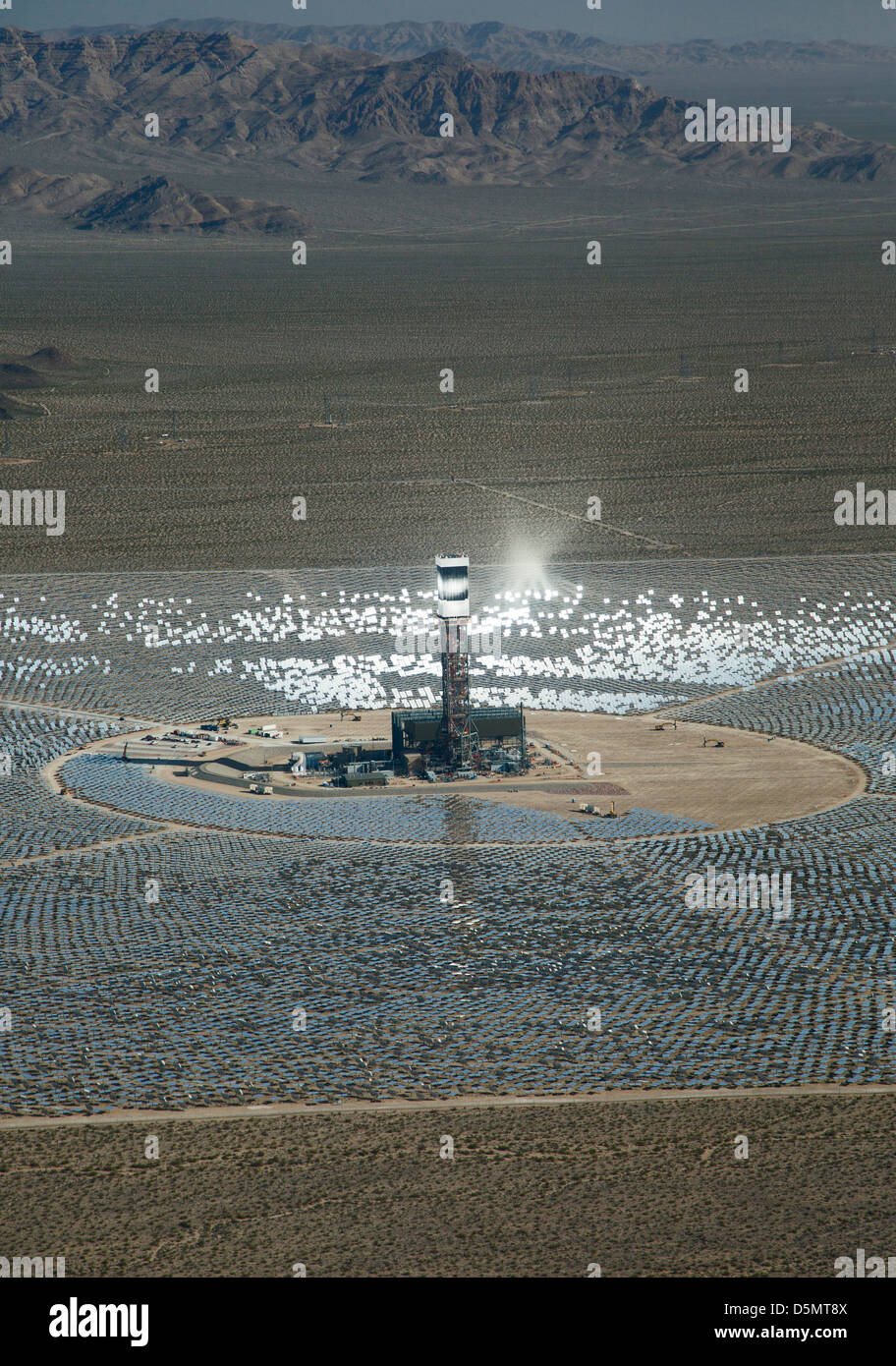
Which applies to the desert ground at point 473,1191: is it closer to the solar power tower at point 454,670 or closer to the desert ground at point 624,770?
the desert ground at point 624,770

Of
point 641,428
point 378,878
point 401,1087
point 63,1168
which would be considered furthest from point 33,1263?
point 641,428

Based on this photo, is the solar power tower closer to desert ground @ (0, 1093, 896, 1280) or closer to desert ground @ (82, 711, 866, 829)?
desert ground @ (82, 711, 866, 829)

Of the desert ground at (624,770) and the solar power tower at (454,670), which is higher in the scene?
the solar power tower at (454,670)

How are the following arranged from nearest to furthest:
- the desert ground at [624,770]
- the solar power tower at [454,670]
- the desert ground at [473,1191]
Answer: the desert ground at [473,1191]
the desert ground at [624,770]
the solar power tower at [454,670]

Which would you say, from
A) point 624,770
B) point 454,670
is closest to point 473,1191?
point 454,670

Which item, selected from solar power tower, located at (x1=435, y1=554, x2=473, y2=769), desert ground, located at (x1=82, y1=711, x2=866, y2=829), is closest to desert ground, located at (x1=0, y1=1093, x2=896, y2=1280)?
desert ground, located at (x1=82, y1=711, x2=866, y2=829)

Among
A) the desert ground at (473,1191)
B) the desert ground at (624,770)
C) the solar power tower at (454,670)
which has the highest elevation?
the solar power tower at (454,670)

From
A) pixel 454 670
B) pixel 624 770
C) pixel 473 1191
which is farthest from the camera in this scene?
pixel 624 770

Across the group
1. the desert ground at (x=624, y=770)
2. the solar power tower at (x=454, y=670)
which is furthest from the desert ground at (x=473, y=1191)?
the solar power tower at (x=454, y=670)

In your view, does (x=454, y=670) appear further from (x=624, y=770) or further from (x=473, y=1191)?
(x=473, y=1191)
